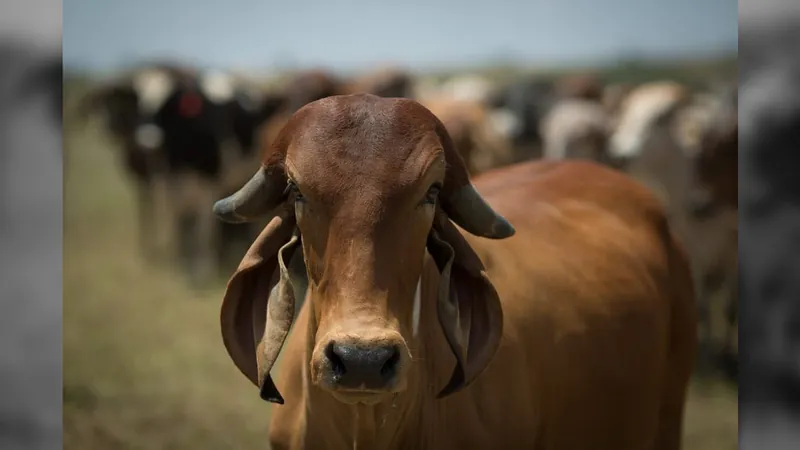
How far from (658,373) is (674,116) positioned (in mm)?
1274

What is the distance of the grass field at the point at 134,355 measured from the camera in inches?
125

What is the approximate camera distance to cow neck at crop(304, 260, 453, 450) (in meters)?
2.16

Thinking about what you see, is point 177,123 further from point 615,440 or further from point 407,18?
point 615,440

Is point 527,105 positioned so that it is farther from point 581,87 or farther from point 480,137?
point 581,87

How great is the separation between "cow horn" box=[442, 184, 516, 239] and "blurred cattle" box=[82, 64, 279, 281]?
58.6 inches

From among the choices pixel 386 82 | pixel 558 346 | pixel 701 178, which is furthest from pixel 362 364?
pixel 701 178

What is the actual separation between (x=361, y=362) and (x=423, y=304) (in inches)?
17.3

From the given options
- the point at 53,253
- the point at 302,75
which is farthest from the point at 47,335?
the point at 302,75

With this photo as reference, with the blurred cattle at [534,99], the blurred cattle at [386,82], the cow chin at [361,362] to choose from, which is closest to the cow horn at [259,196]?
the cow chin at [361,362]

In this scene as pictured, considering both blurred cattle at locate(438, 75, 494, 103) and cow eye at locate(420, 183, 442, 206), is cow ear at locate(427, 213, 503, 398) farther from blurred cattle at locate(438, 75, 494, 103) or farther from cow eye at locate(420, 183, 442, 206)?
blurred cattle at locate(438, 75, 494, 103)

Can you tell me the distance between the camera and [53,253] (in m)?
3.06

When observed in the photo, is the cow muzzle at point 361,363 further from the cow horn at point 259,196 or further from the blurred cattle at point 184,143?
the blurred cattle at point 184,143

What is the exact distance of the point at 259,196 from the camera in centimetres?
218

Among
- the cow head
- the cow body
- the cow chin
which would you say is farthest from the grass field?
the cow chin
